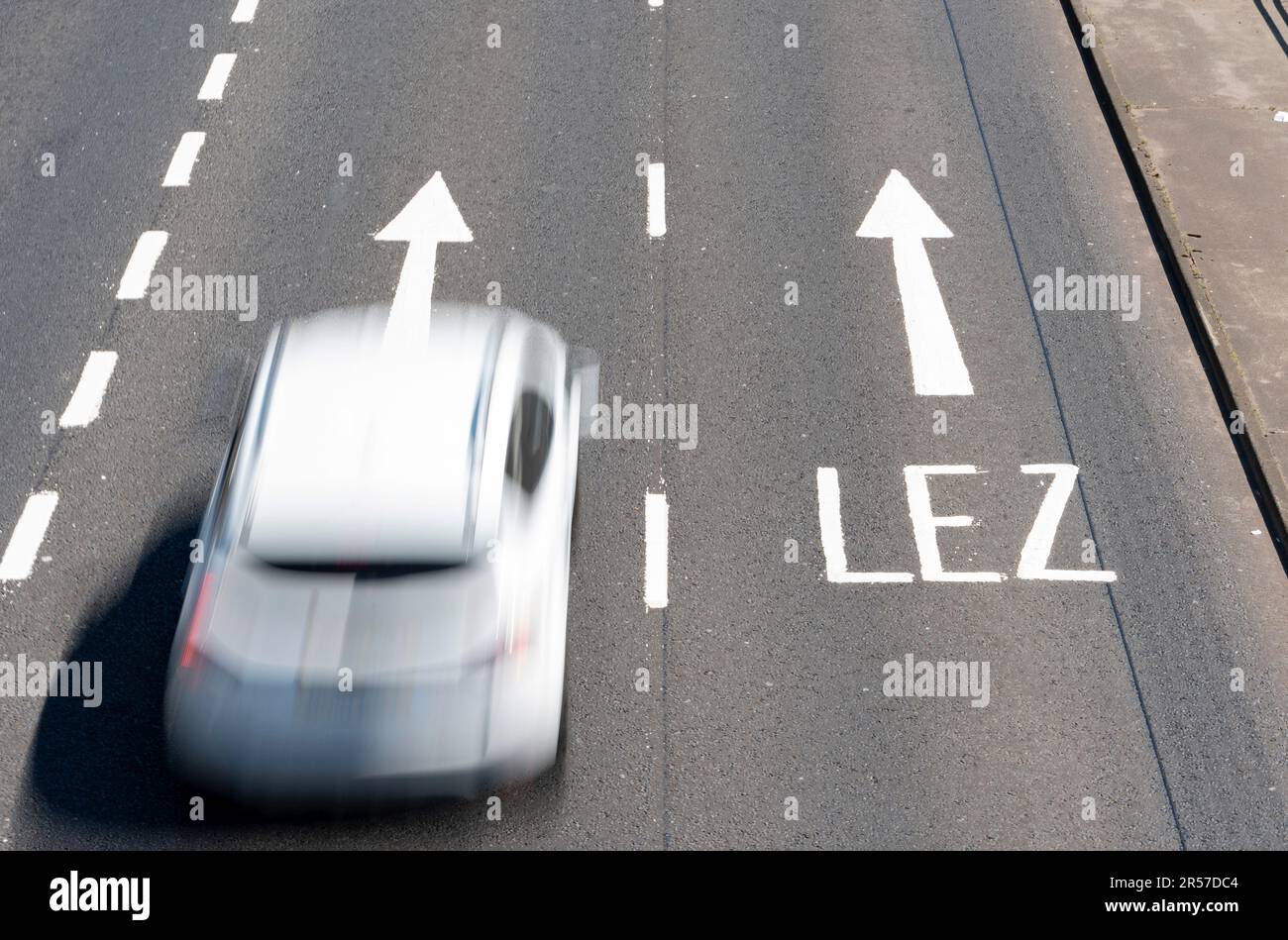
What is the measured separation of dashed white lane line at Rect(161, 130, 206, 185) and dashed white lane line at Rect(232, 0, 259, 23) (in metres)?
2.12

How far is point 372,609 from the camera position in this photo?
21.5 feet

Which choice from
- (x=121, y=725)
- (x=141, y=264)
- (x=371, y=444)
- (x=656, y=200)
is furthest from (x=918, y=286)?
(x=121, y=725)

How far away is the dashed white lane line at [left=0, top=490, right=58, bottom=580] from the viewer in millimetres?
8570

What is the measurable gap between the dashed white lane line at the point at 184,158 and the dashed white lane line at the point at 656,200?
155 inches

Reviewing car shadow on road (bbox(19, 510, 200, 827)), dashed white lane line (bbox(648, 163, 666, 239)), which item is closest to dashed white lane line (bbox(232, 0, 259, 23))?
dashed white lane line (bbox(648, 163, 666, 239))

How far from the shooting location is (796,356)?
10.3m

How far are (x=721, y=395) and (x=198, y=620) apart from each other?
14.4ft

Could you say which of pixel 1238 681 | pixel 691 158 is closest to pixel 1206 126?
pixel 691 158

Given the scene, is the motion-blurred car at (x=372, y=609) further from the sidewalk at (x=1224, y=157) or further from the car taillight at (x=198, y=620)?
the sidewalk at (x=1224, y=157)

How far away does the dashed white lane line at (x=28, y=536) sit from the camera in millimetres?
8570

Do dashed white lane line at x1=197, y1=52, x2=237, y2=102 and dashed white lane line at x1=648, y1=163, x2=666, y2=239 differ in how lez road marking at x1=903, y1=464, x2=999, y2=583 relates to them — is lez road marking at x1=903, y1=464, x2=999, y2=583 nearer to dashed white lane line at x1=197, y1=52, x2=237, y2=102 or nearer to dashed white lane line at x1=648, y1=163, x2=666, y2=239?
dashed white lane line at x1=648, y1=163, x2=666, y2=239

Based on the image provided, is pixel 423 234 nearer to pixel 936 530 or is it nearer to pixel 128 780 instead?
pixel 936 530

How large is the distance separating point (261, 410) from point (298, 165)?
5.26 meters
